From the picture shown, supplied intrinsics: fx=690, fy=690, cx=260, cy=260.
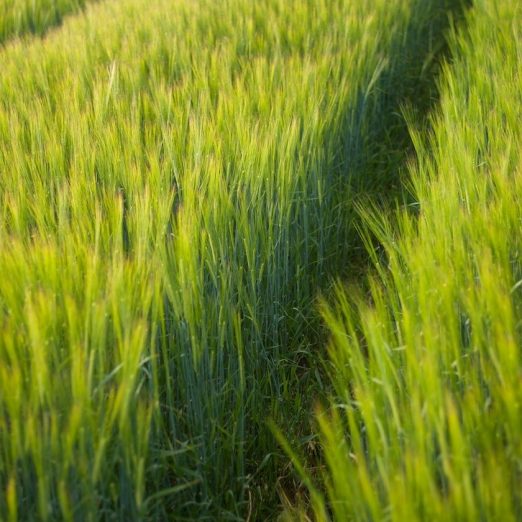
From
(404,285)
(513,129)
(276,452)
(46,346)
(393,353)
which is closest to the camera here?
(46,346)

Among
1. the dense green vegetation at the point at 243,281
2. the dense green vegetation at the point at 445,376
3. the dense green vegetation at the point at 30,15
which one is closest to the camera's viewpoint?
the dense green vegetation at the point at 445,376

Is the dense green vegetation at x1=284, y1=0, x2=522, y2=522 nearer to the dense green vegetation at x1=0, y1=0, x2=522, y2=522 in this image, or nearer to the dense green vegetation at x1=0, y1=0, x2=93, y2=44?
the dense green vegetation at x1=0, y1=0, x2=522, y2=522

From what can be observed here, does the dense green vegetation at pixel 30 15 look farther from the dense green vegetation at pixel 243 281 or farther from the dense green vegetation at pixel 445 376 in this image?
the dense green vegetation at pixel 445 376

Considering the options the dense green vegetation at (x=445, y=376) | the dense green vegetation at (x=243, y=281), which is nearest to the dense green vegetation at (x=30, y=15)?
the dense green vegetation at (x=243, y=281)

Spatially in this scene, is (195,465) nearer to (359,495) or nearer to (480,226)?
(359,495)

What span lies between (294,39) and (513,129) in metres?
1.06

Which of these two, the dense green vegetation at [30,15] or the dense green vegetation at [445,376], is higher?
the dense green vegetation at [30,15]

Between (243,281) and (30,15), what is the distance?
2713 mm

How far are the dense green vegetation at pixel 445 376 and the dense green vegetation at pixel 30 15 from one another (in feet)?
8.63

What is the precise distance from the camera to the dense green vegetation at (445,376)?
819mm

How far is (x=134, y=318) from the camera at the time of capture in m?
1.08

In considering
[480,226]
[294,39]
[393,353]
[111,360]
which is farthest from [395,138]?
[111,360]

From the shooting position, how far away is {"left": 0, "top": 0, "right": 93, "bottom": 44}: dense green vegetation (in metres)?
3.41

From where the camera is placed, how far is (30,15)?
11.9ft
